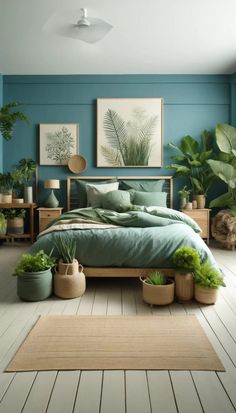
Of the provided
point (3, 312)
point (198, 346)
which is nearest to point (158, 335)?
point (198, 346)

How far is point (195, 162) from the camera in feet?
19.9

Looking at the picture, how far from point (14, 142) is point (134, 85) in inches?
95.1

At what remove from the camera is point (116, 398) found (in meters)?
1.84

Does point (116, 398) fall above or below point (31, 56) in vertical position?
below

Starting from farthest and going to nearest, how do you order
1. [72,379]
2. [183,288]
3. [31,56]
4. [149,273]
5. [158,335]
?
1. [31,56]
2. [149,273]
3. [183,288]
4. [158,335]
5. [72,379]

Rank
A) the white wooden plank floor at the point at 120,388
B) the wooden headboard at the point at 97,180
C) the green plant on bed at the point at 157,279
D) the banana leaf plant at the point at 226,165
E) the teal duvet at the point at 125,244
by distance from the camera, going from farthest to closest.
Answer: the wooden headboard at the point at 97,180 → the banana leaf plant at the point at 226,165 → the teal duvet at the point at 125,244 → the green plant on bed at the point at 157,279 → the white wooden plank floor at the point at 120,388

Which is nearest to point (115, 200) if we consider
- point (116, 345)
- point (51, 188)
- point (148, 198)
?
point (148, 198)

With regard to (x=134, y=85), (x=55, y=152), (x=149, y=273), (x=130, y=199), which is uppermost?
(x=134, y=85)

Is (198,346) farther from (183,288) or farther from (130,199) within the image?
(130,199)

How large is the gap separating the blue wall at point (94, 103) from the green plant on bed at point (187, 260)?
10.9 ft

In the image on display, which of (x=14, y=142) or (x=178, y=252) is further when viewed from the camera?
(x=14, y=142)

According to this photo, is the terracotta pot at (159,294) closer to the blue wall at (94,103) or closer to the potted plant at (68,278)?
the potted plant at (68,278)

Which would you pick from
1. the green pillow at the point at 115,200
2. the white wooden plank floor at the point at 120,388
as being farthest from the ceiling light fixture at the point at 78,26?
the white wooden plank floor at the point at 120,388

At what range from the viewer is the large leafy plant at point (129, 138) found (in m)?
6.41
